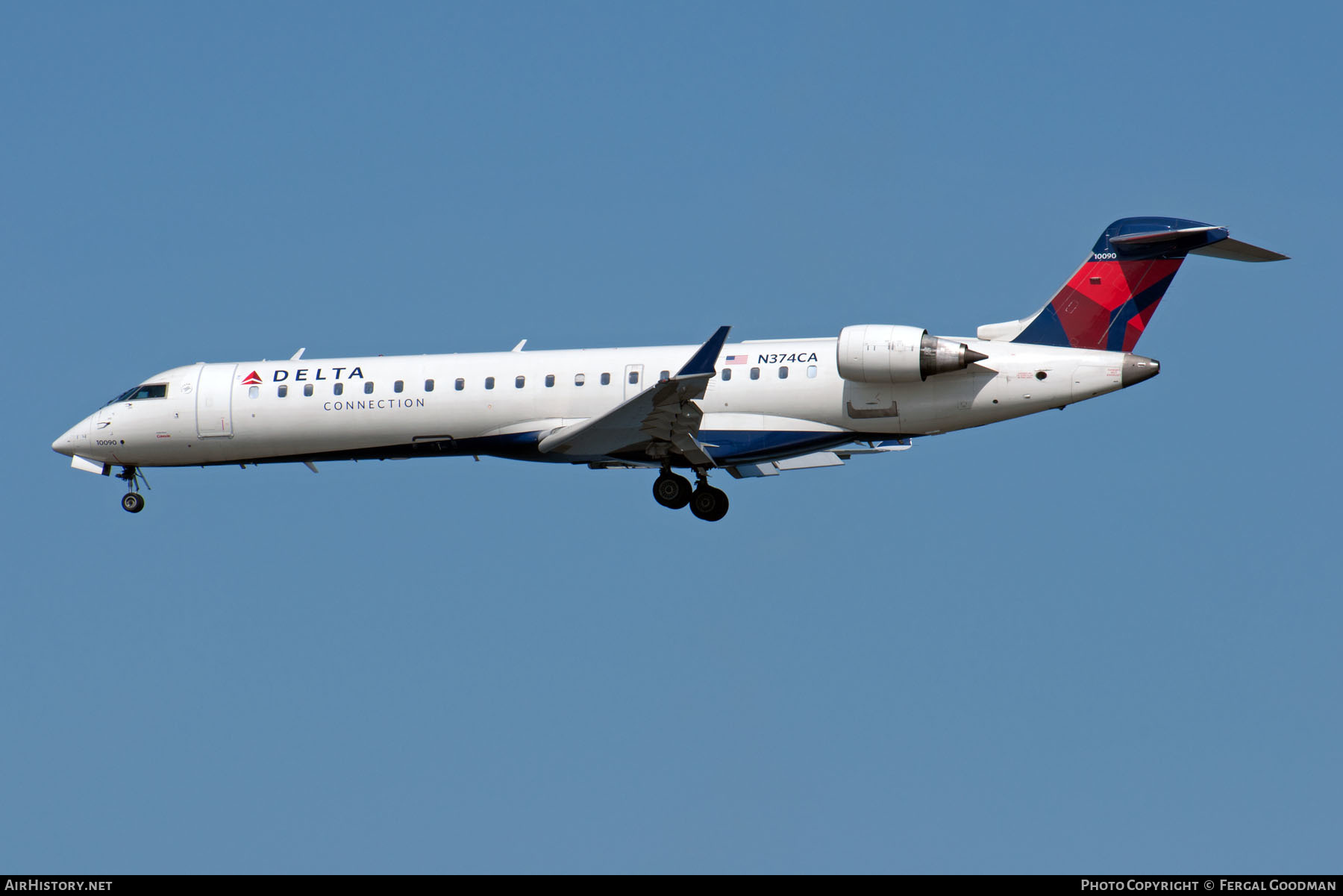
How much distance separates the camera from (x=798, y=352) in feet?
93.3

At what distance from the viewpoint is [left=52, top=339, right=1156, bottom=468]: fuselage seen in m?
27.6

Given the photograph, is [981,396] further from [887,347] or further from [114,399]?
[114,399]

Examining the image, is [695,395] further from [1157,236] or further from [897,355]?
[1157,236]

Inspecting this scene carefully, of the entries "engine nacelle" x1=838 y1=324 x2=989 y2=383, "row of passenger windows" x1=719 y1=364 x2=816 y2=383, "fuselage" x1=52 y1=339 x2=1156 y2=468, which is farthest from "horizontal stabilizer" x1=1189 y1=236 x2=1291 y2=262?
"row of passenger windows" x1=719 y1=364 x2=816 y2=383

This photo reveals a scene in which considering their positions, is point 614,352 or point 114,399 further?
point 114,399

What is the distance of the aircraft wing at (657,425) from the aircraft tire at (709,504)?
0.84m

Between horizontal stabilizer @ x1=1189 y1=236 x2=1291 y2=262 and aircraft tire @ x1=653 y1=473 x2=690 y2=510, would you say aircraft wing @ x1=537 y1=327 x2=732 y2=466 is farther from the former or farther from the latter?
horizontal stabilizer @ x1=1189 y1=236 x2=1291 y2=262

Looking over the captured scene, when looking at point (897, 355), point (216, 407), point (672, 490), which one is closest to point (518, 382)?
point (672, 490)

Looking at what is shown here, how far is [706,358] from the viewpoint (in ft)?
85.6

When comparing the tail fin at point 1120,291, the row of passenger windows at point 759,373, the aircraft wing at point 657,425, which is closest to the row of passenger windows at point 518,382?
the row of passenger windows at point 759,373

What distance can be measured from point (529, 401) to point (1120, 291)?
425 inches

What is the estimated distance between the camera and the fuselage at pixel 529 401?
27.6m

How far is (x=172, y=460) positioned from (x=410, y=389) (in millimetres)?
5400

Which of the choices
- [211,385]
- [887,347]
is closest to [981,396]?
[887,347]
